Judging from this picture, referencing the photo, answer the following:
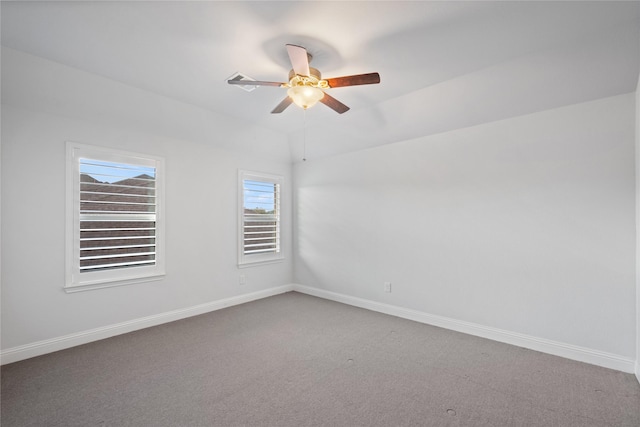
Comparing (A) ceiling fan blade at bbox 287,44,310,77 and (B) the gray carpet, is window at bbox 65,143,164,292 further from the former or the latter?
(A) ceiling fan blade at bbox 287,44,310,77

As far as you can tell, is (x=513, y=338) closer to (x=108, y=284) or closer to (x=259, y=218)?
(x=259, y=218)

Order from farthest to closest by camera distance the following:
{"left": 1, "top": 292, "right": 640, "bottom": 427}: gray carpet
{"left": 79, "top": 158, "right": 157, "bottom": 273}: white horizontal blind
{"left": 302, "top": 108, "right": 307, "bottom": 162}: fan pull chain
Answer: {"left": 302, "top": 108, "right": 307, "bottom": 162}: fan pull chain, {"left": 79, "top": 158, "right": 157, "bottom": 273}: white horizontal blind, {"left": 1, "top": 292, "right": 640, "bottom": 427}: gray carpet

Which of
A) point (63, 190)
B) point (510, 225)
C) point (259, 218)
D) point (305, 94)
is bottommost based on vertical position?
point (510, 225)

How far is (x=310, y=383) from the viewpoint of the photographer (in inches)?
93.7

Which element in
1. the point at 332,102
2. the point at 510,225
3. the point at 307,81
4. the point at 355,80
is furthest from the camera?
the point at 510,225

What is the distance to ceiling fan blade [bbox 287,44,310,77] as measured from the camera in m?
2.01

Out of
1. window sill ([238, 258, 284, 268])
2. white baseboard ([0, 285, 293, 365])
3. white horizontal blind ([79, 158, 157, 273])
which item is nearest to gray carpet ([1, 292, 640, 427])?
white baseboard ([0, 285, 293, 365])

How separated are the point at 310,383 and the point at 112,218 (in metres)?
2.74

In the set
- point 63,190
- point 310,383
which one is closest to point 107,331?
point 63,190

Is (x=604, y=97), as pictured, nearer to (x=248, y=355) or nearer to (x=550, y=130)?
(x=550, y=130)

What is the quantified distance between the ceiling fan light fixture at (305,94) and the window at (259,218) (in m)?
2.25

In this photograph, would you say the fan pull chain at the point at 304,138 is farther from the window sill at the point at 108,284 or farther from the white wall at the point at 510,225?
the window sill at the point at 108,284

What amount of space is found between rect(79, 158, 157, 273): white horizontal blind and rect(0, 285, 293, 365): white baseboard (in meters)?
0.66

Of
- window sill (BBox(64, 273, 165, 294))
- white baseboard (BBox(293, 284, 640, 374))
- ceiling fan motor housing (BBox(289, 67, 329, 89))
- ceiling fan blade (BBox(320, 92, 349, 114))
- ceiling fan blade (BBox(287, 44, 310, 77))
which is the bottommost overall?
white baseboard (BBox(293, 284, 640, 374))
